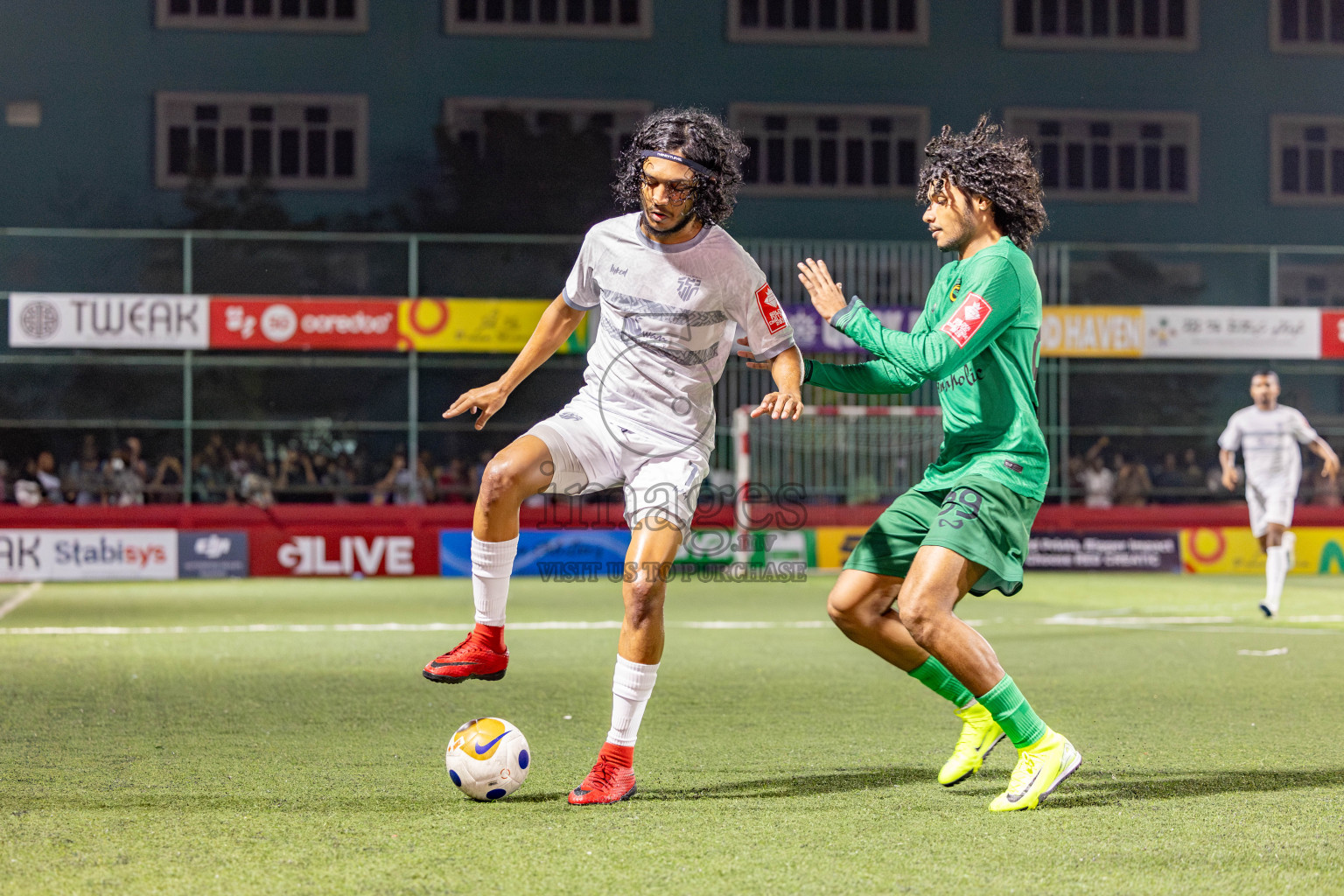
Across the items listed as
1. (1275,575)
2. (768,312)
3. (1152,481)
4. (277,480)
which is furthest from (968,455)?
(1152,481)

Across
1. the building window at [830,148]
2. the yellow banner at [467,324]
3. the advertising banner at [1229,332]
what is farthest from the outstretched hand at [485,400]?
the building window at [830,148]

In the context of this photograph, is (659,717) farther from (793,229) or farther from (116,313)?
(793,229)

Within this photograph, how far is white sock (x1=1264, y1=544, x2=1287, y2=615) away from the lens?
13039mm

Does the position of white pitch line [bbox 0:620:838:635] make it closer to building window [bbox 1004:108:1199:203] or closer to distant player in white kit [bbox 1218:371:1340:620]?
distant player in white kit [bbox 1218:371:1340:620]

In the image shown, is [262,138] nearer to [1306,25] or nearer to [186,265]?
[186,265]

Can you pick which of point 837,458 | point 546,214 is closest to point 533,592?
point 837,458

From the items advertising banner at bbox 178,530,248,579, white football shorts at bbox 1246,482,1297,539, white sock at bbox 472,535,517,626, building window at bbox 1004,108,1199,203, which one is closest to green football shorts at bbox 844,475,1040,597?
white sock at bbox 472,535,517,626

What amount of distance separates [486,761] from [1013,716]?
1.74 meters

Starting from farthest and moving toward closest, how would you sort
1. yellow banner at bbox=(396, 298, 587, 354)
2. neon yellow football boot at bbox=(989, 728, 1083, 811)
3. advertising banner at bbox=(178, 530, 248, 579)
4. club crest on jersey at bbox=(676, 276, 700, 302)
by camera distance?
1. yellow banner at bbox=(396, 298, 587, 354)
2. advertising banner at bbox=(178, 530, 248, 579)
3. club crest on jersey at bbox=(676, 276, 700, 302)
4. neon yellow football boot at bbox=(989, 728, 1083, 811)

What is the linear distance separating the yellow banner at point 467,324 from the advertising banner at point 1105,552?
6888 mm

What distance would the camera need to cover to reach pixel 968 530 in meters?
4.88

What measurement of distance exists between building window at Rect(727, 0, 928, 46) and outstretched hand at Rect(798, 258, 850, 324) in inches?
1076

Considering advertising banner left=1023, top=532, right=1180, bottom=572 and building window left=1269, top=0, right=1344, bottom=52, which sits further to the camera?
building window left=1269, top=0, right=1344, bottom=52

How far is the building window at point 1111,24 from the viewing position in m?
32.4
